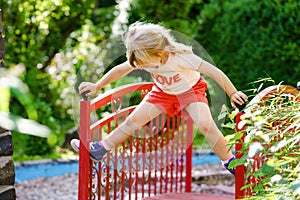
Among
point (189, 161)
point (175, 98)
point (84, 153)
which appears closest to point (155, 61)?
point (175, 98)

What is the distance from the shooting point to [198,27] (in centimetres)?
789

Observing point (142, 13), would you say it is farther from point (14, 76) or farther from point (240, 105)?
point (14, 76)

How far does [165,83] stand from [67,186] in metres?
2.91

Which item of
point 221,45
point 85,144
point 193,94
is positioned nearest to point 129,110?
point 193,94

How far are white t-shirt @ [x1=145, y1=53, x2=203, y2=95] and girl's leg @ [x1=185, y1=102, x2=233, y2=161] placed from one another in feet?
0.35

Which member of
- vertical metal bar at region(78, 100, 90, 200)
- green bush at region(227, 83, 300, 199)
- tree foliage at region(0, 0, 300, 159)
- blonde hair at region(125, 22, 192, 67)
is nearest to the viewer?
green bush at region(227, 83, 300, 199)

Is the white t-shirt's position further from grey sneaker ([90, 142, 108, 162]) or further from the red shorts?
grey sneaker ([90, 142, 108, 162])

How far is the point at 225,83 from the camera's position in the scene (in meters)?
3.00

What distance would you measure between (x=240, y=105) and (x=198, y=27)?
16.7ft

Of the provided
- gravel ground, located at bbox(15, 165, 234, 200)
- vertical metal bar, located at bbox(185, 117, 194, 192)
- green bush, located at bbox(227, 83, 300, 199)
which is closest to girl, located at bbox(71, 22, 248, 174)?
green bush, located at bbox(227, 83, 300, 199)

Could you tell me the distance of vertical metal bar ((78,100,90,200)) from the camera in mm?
2844

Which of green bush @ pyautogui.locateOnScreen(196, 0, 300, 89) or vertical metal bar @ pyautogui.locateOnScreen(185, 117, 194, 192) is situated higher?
green bush @ pyautogui.locateOnScreen(196, 0, 300, 89)

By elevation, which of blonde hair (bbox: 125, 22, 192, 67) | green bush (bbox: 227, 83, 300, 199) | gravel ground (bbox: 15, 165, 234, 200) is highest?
blonde hair (bbox: 125, 22, 192, 67)

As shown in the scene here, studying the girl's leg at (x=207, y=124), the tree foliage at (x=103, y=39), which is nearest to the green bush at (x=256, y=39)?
the tree foliage at (x=103, y=39)
